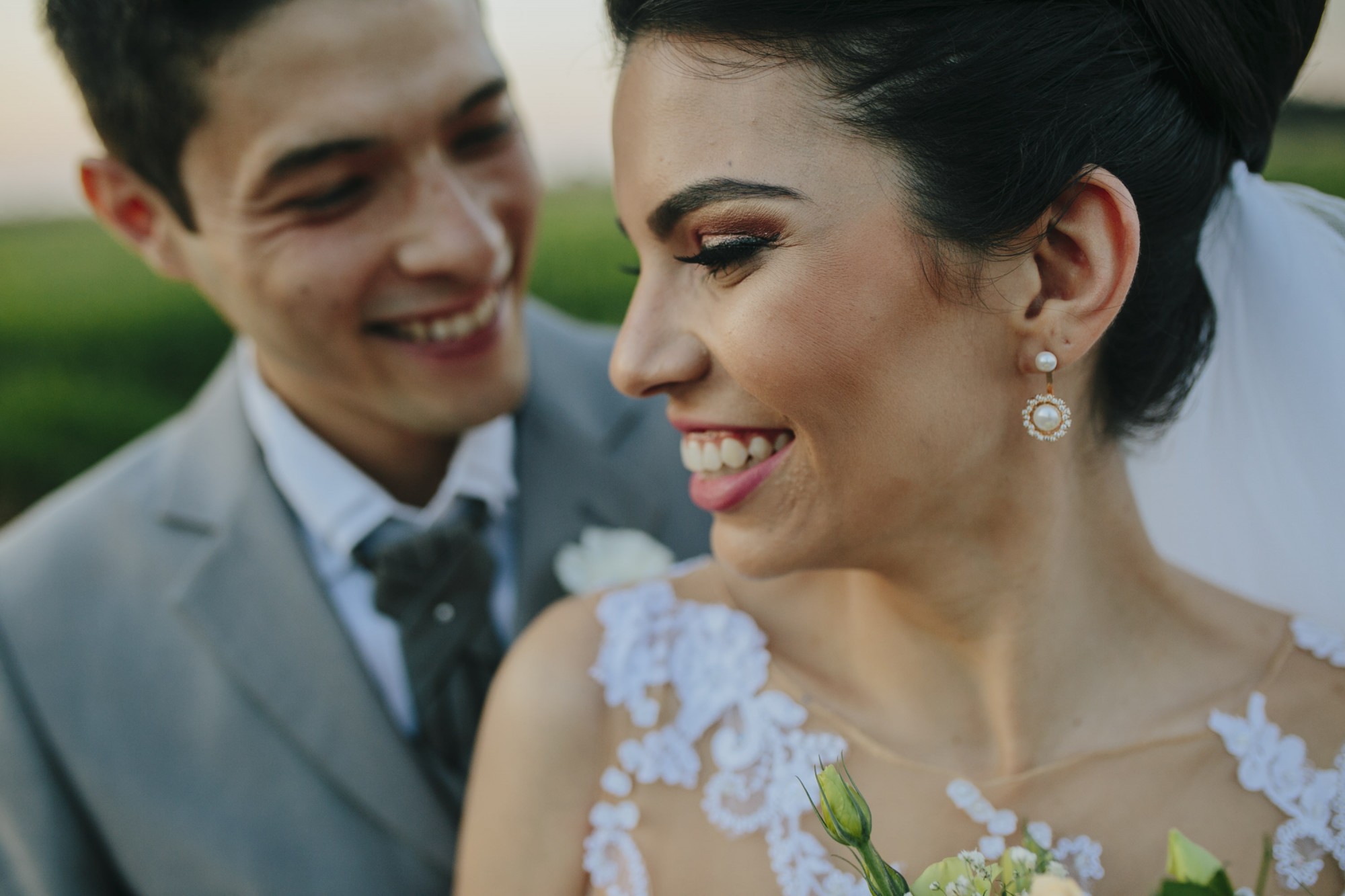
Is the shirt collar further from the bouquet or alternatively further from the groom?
the bouquet

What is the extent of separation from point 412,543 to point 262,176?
3.23ft

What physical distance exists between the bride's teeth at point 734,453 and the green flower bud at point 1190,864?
2.83 feet

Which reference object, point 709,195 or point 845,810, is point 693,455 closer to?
point 709,195

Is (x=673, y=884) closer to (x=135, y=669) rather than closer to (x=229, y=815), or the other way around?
(x=229, y=815)

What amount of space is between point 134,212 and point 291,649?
1.33 metres

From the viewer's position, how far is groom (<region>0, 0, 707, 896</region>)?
2508mm

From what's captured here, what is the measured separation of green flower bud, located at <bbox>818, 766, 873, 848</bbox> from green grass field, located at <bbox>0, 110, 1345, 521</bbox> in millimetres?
5670

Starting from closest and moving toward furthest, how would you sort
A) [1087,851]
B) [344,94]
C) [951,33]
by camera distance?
[951,33]
[1087,851]
[344,94]

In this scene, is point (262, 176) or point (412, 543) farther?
point (412, 543)

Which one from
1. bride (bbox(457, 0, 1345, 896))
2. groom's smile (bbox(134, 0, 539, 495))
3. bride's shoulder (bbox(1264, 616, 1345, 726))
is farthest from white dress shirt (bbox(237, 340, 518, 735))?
bride's shoulder (bbox(1264, 616, 1345, 726))

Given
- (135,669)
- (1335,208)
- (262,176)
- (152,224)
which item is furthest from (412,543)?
(1335,208)

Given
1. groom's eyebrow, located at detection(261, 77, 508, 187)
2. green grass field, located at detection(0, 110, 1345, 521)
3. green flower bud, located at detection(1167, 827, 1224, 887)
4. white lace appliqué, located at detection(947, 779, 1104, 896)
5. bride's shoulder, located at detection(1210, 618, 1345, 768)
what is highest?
groom's eyebrow, located at detection(261, 77, 508, 187)

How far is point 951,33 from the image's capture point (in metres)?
1.58

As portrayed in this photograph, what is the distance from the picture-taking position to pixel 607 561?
2766 millimetres
